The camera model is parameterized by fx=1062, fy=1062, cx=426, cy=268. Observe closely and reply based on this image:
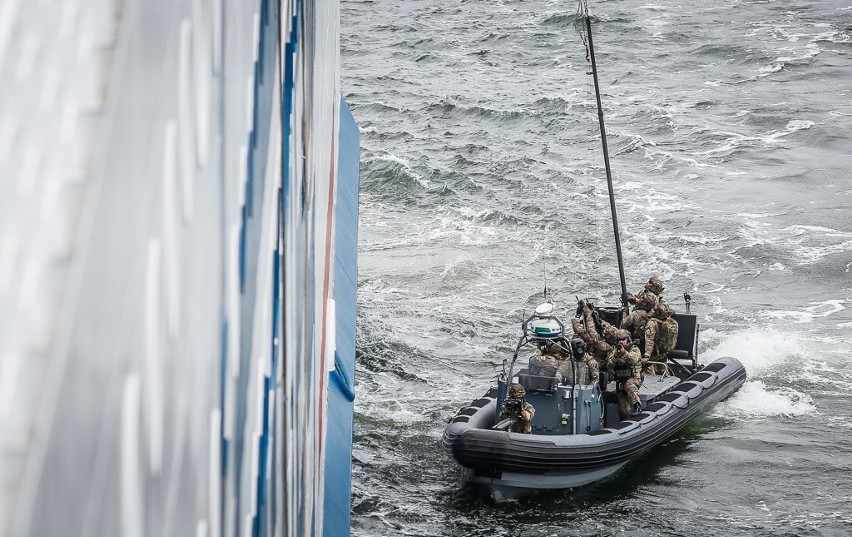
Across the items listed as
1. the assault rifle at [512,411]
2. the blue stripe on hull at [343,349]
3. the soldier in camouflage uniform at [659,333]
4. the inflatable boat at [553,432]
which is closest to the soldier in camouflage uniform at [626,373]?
the inflatable boat at [553,432]

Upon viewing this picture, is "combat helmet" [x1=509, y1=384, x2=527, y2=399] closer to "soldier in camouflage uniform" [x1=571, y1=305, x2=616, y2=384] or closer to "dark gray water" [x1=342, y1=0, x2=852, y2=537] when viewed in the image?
"soldier in camouflage uniform" [x1=571, y1=305, x2=616, y2=384]

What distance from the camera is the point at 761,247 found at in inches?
1085

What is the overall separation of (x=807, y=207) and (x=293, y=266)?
30143 millimetres

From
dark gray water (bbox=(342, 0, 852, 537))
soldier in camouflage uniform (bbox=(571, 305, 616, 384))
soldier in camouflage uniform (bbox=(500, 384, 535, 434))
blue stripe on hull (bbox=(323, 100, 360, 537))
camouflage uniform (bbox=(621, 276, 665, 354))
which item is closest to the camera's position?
blue stripe on hull (bbox=(323, 100, 360, 537))

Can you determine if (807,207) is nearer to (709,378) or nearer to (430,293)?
(430,293)

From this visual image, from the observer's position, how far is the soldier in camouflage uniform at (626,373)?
51.3 feet

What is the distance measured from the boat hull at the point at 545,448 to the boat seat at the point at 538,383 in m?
0.67

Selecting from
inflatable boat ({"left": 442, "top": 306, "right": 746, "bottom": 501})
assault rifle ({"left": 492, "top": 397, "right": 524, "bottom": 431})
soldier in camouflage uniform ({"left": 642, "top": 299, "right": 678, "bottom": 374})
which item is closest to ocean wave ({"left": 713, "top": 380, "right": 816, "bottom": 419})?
soldier in camouflage uniform ({"left": 642, "top": 299, "right": 678, "bottom": 374})

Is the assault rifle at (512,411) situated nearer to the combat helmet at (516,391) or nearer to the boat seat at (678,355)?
the combat helmet at (516,391)

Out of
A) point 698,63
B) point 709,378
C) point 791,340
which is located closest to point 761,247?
point 791,340

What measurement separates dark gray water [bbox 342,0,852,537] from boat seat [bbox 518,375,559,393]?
5.57 feet

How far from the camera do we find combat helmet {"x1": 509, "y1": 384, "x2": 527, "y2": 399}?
14.1 meters

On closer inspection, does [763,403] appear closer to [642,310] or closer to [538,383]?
[642,310]

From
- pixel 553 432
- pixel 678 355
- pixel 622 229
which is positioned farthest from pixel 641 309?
pixel 622 229
